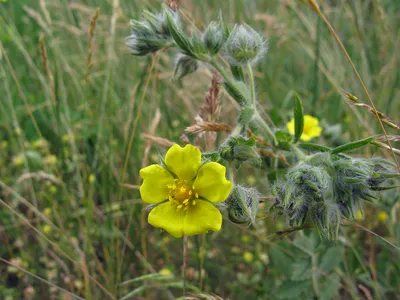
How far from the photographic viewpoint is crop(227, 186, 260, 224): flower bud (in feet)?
4.75

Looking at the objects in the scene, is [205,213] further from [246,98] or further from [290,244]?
[290,244]

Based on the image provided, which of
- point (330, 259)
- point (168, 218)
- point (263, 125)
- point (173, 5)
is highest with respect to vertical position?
point (173, 5)

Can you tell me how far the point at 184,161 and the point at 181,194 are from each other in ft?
0.41

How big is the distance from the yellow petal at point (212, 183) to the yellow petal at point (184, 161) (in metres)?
0.04

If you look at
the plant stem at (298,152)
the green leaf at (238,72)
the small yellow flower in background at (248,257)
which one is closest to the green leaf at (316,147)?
the plant stem at (298,152)

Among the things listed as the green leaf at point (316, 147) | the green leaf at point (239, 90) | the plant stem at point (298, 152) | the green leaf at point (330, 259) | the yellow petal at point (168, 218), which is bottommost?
the green leaf at point (330, 259)

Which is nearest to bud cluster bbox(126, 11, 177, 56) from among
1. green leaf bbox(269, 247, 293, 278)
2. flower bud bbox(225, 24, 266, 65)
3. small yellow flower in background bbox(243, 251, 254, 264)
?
flower bud bbox(225, 24, 266, 65)

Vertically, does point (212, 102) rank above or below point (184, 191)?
above

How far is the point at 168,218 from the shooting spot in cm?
143

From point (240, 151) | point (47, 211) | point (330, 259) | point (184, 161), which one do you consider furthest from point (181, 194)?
point (47, 211)

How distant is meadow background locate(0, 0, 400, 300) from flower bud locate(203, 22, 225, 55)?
44cm

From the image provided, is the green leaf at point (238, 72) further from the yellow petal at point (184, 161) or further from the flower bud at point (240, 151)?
the yellow petal at point (184, 161)

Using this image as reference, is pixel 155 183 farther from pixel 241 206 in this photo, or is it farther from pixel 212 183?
pixel 241 206

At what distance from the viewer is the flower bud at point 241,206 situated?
1.45 metres
